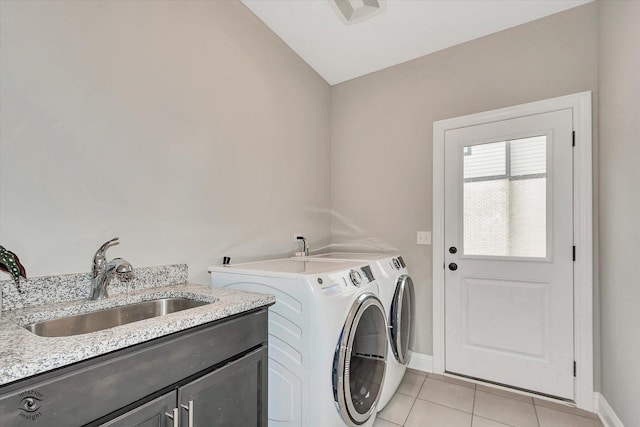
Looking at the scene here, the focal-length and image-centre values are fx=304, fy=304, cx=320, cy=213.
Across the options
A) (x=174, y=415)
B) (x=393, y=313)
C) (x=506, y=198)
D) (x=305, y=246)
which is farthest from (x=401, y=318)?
(x=174, y=415)

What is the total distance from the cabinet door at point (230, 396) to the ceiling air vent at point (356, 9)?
2.06 metres

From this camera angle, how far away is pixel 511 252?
2.27 metres

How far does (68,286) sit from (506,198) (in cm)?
268

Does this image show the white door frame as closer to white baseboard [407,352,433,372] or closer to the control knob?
white baseboard [407,352,433,372]

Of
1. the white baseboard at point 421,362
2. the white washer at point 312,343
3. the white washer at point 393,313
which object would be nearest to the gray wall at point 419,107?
the white baseboard at point 421,362

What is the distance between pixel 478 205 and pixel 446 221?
266 millimetres

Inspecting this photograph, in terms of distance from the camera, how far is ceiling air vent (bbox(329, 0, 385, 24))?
1.94 m

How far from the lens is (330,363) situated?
1.36 m

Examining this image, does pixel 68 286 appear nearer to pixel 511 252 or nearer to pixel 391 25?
pixel 391 25

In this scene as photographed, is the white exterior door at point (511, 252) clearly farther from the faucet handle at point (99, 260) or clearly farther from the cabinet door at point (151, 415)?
the faucet handle at point (99, 260)

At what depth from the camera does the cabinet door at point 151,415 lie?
828mm

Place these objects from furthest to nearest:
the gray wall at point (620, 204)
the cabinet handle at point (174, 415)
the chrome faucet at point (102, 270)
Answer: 1. the gray wall at point (620, 204)
2. the chrome faucet at point (102, 270)
3. the cabinet handle at point (174, 415)

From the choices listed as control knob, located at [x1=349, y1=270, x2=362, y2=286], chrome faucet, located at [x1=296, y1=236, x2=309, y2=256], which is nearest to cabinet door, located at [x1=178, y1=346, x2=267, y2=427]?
control knob, located at [x1=349, y1=270, x2=362, y2=286]

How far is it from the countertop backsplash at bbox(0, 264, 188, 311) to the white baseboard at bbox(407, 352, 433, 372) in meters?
2.04
